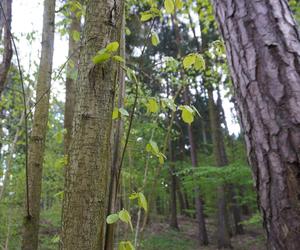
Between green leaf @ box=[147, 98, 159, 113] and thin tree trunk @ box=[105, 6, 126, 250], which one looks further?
green leaf @ box=[147, 98, 159, 113]

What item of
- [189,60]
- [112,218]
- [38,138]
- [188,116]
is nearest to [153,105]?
[188,116]

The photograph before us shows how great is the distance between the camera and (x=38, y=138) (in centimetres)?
246

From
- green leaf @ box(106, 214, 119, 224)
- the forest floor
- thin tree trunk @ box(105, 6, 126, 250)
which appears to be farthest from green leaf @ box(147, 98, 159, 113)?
the forest floor

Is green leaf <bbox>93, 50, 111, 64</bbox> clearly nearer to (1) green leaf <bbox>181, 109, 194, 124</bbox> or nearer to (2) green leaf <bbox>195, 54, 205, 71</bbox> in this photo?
(1) green leaf <bbox>181, 109, 194, 124</bbox>

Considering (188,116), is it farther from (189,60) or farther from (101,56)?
(101,56)

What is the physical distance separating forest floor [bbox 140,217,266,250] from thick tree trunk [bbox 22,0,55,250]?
812 cm

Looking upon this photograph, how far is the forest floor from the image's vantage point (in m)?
11.6

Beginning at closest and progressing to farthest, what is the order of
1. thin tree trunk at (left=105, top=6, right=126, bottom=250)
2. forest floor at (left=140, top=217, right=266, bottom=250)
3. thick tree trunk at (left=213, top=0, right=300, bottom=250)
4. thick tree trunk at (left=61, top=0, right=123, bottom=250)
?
thick tree trunk at (left=213, top=0, right=300, bottom=250)
thick tree trunk at (left=61, top=0, right=123, bottom=250)
thin tree trunk at (left=105, top=6, right=126, bottom=250)
forest floor at (left=140, top=217, right=266, bottom=250)

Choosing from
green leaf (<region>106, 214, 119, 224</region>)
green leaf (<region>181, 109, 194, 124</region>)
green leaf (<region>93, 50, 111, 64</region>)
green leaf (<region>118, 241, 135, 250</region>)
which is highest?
green leaf (<region>93, 50, 111, 64</region>)

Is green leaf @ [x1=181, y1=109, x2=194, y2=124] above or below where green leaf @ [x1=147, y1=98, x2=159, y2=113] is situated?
below

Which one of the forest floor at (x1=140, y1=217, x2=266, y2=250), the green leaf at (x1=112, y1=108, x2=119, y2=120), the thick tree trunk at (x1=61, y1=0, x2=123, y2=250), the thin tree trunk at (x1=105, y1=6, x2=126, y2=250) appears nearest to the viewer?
the thick tree trunk at (x1=61, y1=0, x2=123, y2=250)

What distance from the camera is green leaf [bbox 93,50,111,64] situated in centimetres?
111

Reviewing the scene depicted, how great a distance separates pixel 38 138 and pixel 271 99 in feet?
6.30

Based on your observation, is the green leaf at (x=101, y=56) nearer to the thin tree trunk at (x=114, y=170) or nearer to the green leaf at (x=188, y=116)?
the thin tree trunk at (x=114, y=170)
